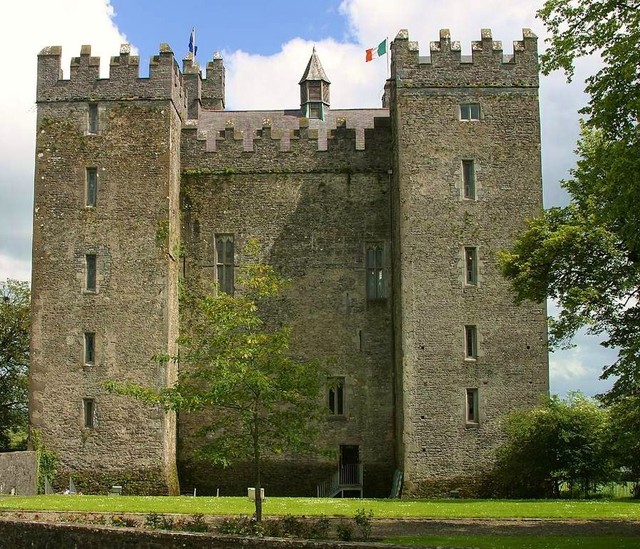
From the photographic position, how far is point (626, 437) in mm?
23984

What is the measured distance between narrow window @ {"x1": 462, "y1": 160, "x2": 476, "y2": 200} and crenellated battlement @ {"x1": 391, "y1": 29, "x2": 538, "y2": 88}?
2.76 m

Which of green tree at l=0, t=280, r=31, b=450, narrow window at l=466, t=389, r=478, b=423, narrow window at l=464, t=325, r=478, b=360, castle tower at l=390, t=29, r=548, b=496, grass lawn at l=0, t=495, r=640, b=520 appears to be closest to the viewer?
grass lawn at l=0, t=495, r=640, b=520

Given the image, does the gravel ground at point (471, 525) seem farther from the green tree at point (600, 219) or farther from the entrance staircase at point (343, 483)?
the entrance staircase at point (343, 483)

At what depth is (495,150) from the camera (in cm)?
3403

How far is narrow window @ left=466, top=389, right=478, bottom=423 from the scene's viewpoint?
32.6 meters

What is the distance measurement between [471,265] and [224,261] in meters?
8.88

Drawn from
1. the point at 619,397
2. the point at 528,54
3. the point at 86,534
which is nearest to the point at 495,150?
the point at 528,54

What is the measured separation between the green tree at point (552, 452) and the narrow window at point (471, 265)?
15.0ft

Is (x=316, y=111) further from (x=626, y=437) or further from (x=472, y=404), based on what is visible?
(x=626, y=437)

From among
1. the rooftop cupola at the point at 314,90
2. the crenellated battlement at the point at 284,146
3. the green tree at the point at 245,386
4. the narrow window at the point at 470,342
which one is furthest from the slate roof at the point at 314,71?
the green tree at the point at 245,386

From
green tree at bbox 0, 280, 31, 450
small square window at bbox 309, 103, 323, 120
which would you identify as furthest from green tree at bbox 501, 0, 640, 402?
green tree at bbox 0, 280, 31, 450

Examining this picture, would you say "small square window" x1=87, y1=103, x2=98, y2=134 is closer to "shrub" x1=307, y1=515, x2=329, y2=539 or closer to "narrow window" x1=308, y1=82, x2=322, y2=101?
"narrow window" x1=308, y1=82, x2=322, y2=101

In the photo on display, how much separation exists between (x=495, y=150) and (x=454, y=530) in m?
15.8

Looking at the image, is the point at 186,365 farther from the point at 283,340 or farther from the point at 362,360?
the point at 283,340
